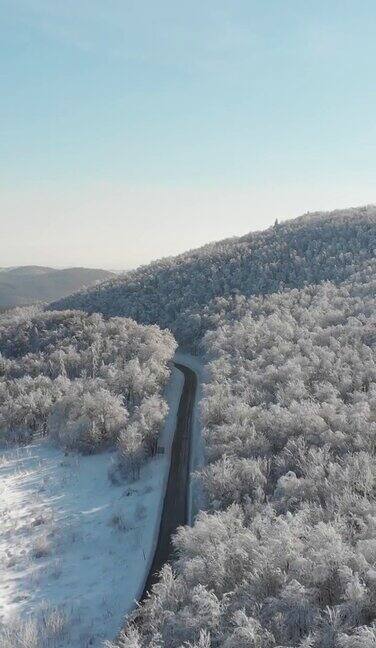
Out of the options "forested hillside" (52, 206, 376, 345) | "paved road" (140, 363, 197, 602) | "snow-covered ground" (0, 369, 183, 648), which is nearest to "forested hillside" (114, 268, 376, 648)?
"paved road" (140, 363, 197, 602)

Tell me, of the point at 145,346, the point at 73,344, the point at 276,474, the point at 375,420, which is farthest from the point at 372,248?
the point at 276,474

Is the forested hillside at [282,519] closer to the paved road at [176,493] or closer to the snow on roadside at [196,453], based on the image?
the snow on roadside at [196,453]

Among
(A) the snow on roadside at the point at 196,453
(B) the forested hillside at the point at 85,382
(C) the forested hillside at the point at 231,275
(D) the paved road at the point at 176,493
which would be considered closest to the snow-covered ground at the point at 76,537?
(D) the paved road at the point at 176,493

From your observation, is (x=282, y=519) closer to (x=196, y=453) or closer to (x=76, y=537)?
(x=76, y=537)

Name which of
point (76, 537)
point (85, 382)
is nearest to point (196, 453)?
point (76, 537)

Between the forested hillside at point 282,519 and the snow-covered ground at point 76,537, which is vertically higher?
the forested hillside at point 282,519

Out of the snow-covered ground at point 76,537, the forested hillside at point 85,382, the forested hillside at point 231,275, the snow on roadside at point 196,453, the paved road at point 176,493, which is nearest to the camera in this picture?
the snow-covered ground at point 76,537

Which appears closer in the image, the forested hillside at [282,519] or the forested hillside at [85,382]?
the forested hillside at [282,519]
